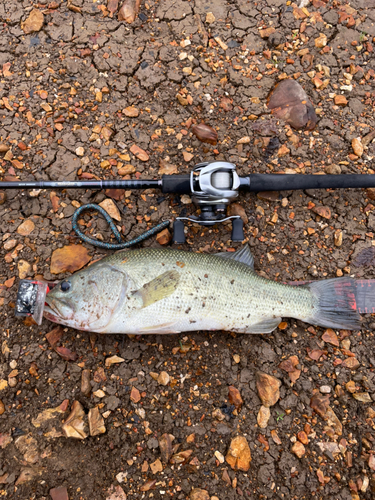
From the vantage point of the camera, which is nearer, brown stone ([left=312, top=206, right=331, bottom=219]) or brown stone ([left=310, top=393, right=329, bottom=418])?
brown stone ([left=310, top=393, right=329, bottom=418])

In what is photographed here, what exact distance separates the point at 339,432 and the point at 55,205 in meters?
3.54

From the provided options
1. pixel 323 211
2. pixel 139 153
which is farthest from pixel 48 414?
pixel 323 211

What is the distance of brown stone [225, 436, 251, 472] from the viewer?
285 cm

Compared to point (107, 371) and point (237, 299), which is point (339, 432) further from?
point (107, 371)

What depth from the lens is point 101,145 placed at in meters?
3.53

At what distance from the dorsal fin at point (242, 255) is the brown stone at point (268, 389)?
1.06 metres

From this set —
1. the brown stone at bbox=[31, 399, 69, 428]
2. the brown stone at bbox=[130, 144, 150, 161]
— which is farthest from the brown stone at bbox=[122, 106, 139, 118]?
the brown stone at bbox=[31, 399, 69, 428]

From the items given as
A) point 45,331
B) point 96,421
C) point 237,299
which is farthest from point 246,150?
point 96,421

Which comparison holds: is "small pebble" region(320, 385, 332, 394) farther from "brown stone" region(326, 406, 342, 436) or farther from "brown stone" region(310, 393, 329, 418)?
"brown stone" region(326, 406, 342, 436)

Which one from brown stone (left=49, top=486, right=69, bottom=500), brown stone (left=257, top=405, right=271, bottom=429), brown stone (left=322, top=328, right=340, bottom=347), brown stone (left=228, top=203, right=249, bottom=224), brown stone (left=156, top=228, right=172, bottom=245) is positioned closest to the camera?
brown stone (left=49, top=486, right=69, bottom=500)

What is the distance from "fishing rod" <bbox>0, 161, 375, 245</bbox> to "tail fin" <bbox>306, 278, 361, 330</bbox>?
36.9 inches

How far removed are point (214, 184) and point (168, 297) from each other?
1098 millimetres

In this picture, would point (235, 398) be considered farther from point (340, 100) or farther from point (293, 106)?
point (340, 100)

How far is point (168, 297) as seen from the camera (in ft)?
9.17
